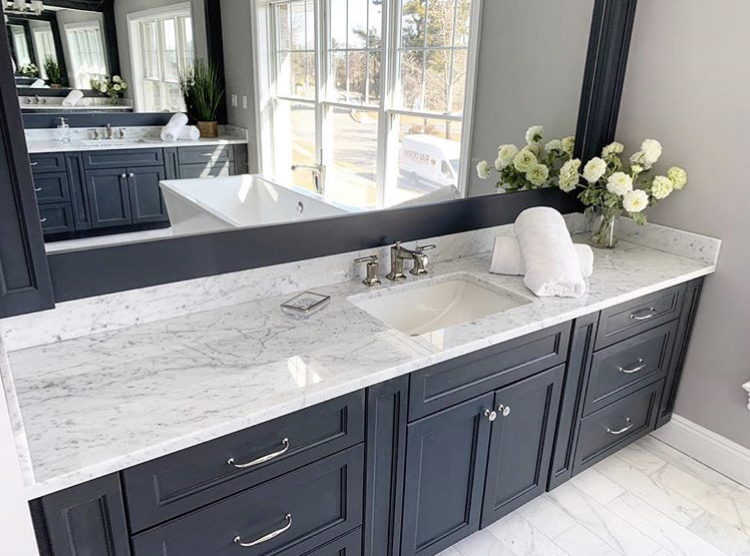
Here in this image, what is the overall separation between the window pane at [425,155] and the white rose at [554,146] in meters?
0.51

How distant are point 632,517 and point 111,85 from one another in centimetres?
226

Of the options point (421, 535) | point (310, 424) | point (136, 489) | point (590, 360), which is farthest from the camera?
point (590, 360)

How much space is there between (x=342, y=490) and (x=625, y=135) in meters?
1.98

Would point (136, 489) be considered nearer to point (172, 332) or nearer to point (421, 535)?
point (172, 332)

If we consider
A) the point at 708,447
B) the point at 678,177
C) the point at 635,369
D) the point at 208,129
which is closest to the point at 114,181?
the point at 208,129

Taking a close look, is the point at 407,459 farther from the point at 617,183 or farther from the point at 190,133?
the point at 617,183

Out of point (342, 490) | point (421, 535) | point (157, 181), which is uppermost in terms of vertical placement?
point (157, 181)

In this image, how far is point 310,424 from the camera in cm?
128

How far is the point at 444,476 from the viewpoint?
1.65 metres

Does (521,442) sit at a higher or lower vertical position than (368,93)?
lower

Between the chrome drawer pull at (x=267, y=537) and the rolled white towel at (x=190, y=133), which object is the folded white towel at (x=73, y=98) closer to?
the rolled white towel at (x=190, y=133)

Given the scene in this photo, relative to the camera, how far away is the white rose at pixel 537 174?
7.44 ft

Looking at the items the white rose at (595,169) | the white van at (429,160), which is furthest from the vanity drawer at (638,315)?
the white van at (429,160)

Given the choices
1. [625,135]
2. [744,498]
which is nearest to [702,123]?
[625,135]
